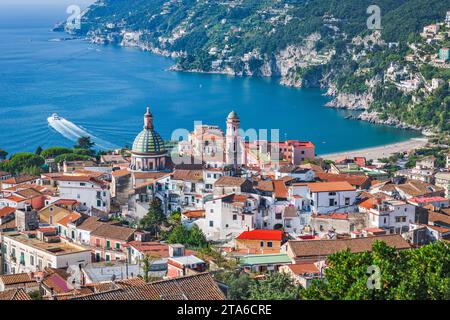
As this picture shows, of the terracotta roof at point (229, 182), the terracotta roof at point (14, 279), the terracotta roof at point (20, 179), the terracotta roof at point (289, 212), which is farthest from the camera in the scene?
the terracotta roof at point (20, 179)

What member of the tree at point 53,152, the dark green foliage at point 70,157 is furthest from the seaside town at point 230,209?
the dark green foliage at point 70,157

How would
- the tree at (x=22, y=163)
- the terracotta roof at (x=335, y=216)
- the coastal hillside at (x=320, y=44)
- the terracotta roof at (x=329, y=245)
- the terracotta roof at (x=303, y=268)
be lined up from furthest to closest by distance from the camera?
the coastal hillside at (x=320, y=44), the tree at (x=22, y=163), the terracotta roof at (x=335, y=216), the terracotta roof at (x=329, y=245), the terracotta roof at (x=303, y=268)

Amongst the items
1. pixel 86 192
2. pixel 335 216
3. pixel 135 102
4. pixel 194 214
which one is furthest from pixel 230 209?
pixel 135 102

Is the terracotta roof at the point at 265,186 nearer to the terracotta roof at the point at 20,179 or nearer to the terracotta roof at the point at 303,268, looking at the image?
the terracotta roof at the point at 303,268

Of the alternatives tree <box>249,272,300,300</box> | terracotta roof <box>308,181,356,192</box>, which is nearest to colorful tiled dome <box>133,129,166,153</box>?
terracotta roof <box>308,181,356,192</box>
